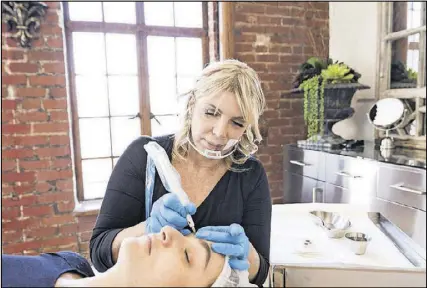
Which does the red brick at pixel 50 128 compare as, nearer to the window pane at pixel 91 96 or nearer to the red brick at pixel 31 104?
the red brick at pixel 31 104

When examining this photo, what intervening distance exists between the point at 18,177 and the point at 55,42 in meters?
0.90

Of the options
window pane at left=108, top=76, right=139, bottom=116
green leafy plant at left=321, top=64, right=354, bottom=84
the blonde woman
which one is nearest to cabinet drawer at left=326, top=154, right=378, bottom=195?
green leafy plant at left=321, top=64, right=354, bottom=84

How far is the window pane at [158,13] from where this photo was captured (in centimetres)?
247

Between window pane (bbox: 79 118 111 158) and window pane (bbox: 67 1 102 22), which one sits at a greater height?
A: window pane (bbox: 67 1 102 22)

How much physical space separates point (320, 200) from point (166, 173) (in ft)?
4.93

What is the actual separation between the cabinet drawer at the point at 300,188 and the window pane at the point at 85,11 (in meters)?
1.84

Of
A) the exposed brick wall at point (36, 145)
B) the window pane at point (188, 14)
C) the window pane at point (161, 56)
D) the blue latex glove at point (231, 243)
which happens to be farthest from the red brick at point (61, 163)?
the blue latex glove at point (231, 243)

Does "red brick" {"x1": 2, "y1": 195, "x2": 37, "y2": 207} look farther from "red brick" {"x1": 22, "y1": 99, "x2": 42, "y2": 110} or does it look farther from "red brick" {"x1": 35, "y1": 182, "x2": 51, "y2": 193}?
"red brick" {"x1": 22, "y1": 99, "x2": 42, "y2": 110}

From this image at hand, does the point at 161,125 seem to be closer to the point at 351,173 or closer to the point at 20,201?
the point at 20,201

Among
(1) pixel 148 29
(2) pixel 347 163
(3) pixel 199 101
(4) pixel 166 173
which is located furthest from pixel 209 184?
(1) pixel 148 29

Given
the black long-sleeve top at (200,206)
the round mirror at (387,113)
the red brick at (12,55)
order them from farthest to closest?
the red brick at (12,55) → the round mirror at (387,113) → the black long-sleeve top at (200,206)

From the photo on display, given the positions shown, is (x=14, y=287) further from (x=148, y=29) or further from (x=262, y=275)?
(x=148, y=29)

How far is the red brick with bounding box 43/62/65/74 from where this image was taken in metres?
2.08

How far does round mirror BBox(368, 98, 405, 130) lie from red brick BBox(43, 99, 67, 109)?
1.97 metres
